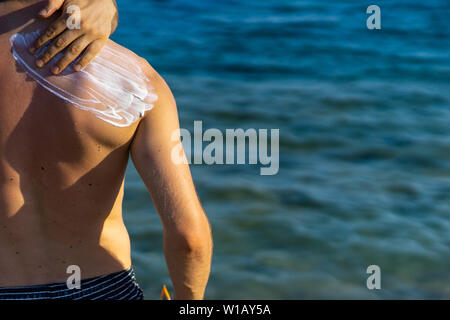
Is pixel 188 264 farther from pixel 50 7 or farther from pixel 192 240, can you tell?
pixel 50 7

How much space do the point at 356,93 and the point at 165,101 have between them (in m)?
5.14

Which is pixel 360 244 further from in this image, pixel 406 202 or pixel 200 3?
pixel 200 3

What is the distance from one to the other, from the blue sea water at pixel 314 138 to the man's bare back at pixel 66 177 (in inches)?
69.7

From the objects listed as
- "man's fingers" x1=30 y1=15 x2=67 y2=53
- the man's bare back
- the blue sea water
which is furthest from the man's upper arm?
the blue sea water

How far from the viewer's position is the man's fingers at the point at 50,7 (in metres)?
1.62

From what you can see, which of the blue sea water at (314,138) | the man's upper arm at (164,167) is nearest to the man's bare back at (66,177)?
the man's upper arm at (164,167)

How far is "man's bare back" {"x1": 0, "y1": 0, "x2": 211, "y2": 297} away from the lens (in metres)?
1.72

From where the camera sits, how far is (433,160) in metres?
5.20

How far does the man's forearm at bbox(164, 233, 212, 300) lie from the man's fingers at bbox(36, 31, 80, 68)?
60 centimetres

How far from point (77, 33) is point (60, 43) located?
0.05m

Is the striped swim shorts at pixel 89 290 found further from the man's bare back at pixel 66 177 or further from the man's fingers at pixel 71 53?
the man's fingers at pixel 71 53

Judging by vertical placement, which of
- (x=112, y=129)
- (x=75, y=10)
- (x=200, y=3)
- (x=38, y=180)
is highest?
(x=200, y=3)

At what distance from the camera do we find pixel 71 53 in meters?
1.72

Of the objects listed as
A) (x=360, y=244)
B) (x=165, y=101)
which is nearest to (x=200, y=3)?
(x=360, y=244)
